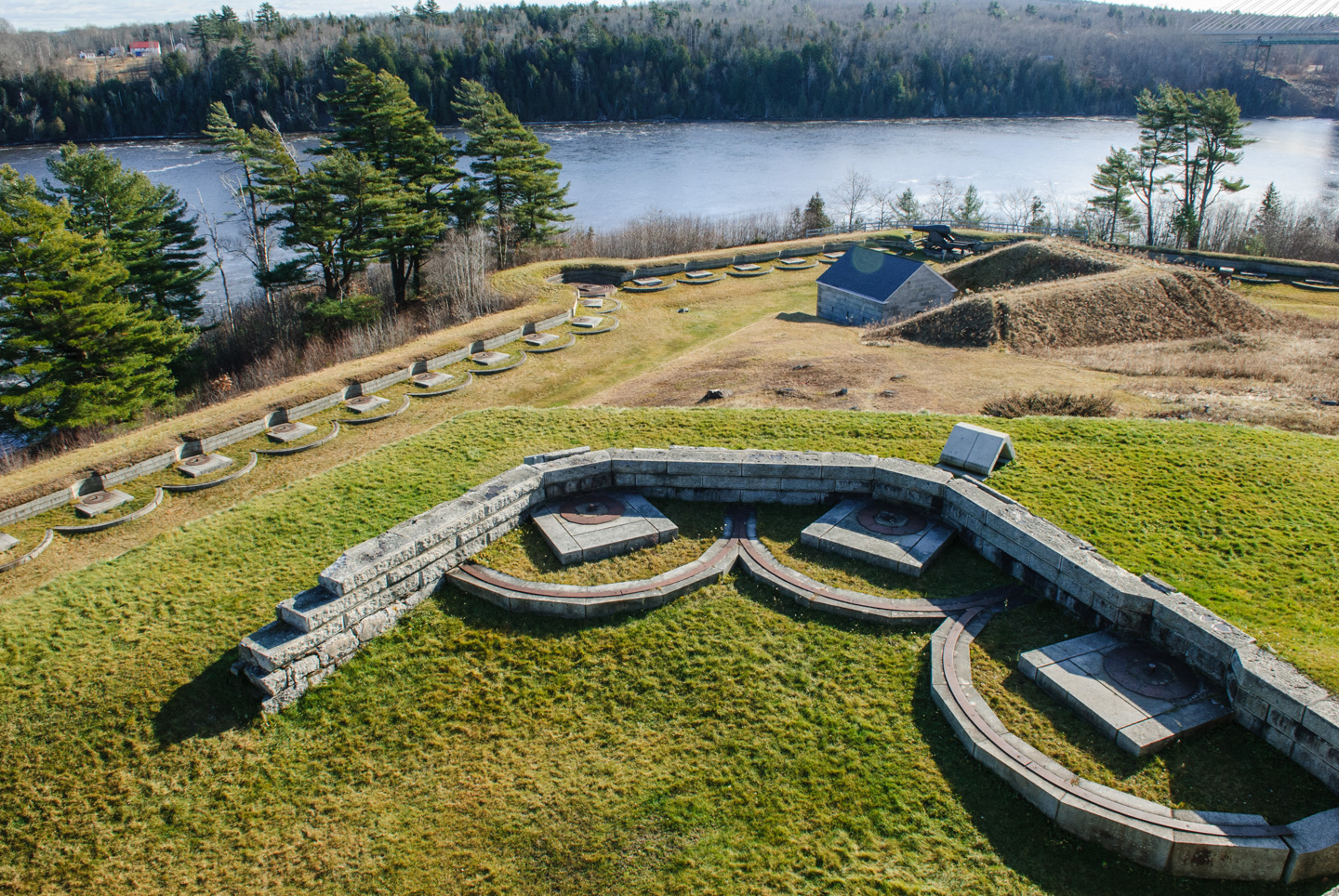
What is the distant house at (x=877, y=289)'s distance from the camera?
34.1 m

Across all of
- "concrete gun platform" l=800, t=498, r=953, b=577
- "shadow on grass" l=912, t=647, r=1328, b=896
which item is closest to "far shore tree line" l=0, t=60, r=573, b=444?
"concrete gun platform" l=800, t=498, r=953, b=577

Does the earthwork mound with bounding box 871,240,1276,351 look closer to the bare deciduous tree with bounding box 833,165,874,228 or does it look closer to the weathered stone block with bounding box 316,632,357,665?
the weathered stone block with bounding box 316,632,357,665

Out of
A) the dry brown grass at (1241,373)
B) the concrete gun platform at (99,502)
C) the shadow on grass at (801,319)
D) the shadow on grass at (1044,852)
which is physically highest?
the dry brown grass at (1241,373)

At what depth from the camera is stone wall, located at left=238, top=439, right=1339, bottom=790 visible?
8.07 metres

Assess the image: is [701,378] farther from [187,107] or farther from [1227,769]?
[187,107]

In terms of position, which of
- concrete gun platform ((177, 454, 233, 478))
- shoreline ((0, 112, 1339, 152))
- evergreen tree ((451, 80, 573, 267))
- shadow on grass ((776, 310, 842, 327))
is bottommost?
concrete gun platform ((177, 454, 233, 478))

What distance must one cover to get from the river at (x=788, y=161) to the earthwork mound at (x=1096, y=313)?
36362 mm

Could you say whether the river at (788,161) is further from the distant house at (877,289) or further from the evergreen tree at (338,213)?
the distant house at (877,289)

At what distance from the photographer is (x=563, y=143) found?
9100 centimetres

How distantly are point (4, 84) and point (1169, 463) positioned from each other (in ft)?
382

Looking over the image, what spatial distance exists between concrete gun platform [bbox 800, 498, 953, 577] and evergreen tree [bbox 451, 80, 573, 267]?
37.9 metres

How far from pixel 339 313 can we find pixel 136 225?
9124mm

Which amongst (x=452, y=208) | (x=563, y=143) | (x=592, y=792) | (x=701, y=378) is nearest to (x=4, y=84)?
(x=563, y=143)

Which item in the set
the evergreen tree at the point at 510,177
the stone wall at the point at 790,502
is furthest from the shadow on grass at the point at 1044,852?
the evergreen tree at the point at 510,177
